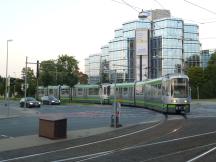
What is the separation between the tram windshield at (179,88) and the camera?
1452 inches

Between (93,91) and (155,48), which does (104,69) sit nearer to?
(155,48)

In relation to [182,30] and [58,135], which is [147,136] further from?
[182,30]

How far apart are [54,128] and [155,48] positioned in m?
107

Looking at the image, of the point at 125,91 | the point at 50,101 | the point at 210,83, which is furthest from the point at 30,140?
the point at 210,83

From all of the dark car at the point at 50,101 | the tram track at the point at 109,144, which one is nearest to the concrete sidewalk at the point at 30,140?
the tram track at the point at 109,144

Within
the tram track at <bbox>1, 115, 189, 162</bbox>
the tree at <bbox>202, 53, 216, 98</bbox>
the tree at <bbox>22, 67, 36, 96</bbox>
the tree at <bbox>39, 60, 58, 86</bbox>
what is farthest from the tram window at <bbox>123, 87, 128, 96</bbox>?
the tree at <bbox>22, 67, 36, 96</bbox>

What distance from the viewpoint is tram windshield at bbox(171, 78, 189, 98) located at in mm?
36875

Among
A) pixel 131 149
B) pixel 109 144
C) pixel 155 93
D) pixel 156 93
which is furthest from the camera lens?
pixel 155 93

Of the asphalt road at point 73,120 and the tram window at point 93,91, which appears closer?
the asphalt road at point 73,120

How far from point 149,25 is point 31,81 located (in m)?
33.6

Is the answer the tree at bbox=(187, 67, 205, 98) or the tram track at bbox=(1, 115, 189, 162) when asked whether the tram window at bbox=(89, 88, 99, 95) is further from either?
the tram track at bbox=(1, 115, 189, 162)

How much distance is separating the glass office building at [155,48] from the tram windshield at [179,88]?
67469mm

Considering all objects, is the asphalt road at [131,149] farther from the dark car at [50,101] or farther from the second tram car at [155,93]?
the dark car at [50,101]

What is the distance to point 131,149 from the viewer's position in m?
15.9
